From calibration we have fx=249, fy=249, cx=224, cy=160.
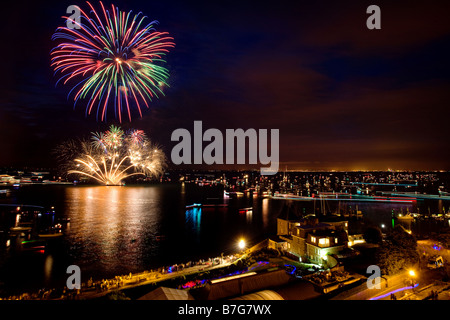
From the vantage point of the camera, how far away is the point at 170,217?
1676 inches

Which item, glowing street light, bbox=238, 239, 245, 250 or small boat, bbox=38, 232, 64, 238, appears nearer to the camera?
glowing street light, bbox=238, 239, 245, 250

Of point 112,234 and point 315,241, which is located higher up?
point 315,241

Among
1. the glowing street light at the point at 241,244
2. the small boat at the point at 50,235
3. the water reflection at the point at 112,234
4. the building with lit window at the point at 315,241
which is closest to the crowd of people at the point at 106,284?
the water reflection at the point at 112,234

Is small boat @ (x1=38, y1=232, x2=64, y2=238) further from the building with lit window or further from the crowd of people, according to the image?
the building with lit window

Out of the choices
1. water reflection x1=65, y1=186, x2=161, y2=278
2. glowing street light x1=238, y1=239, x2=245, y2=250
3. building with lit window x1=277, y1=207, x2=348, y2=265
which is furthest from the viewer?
glowing street light x1=238, y1=239, x2=245, y2=250

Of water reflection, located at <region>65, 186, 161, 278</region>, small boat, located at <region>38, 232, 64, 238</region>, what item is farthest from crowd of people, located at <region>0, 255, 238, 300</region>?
small boat, located at <region>38, 232, 64, 238</region>

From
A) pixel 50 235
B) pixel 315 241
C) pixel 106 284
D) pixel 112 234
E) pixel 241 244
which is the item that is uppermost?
pixel 315 241

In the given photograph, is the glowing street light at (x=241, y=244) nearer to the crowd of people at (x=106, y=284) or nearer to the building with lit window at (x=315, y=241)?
the building with lit window at (x=315, y=241)

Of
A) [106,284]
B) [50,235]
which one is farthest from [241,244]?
[50,235]

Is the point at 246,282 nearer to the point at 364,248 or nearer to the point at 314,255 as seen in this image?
the point at 314,255

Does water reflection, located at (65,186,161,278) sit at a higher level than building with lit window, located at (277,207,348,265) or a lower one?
lower

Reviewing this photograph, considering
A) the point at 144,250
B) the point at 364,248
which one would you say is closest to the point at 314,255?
the point at 364,248

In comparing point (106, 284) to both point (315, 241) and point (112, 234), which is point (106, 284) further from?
point (112, 234)
